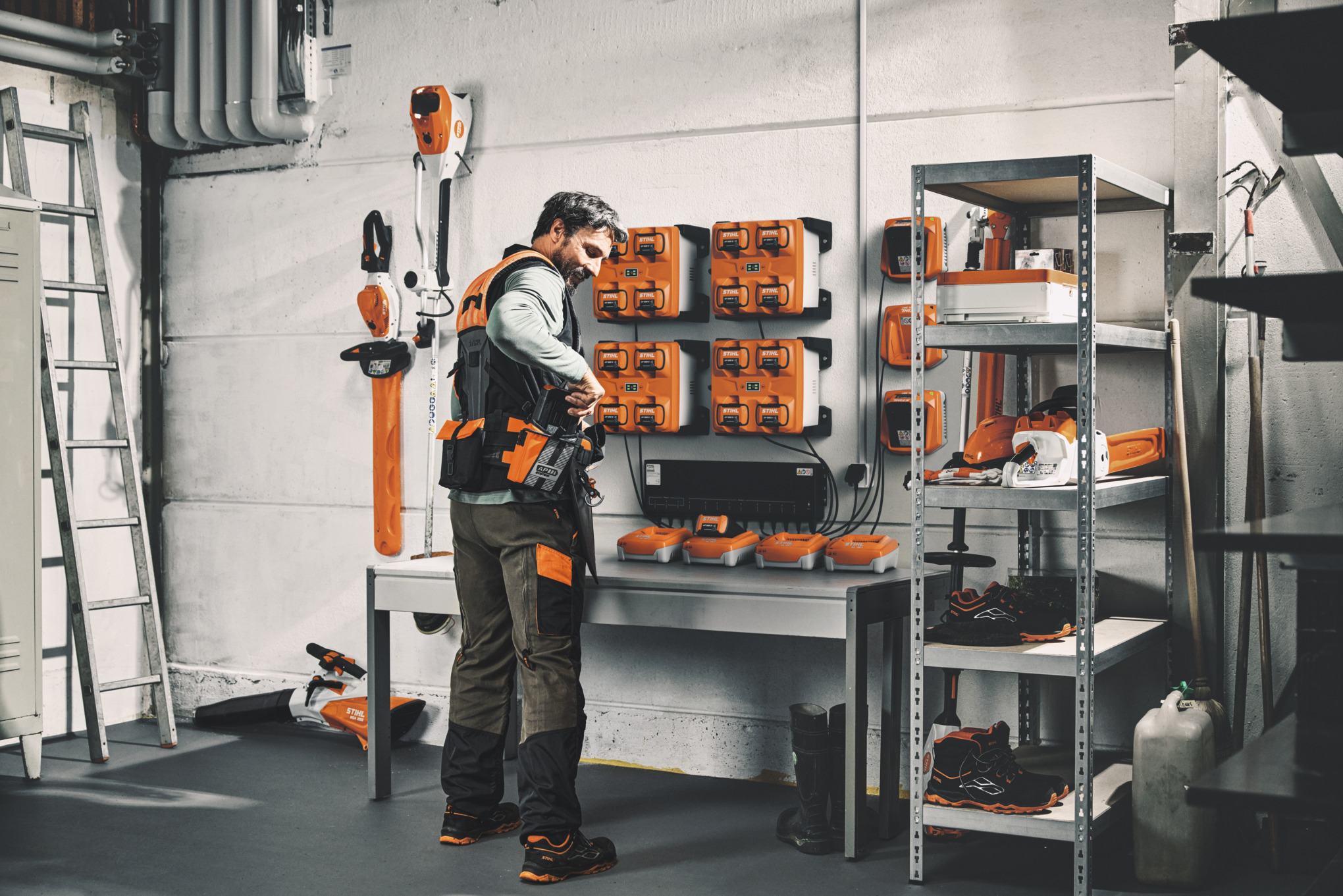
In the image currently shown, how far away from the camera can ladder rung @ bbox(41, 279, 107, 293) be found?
14.5ft

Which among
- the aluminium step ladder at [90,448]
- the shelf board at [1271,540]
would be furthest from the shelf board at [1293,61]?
the aluminium step ladder at [90,448]

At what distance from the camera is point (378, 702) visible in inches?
151

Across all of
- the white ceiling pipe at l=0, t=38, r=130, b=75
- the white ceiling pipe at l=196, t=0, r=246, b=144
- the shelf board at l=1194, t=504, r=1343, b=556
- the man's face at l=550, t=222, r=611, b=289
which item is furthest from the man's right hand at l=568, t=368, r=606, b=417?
the white ceiling pipe at l=0, t=38, r=130, b=75

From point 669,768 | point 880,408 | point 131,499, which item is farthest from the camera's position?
point 131,499

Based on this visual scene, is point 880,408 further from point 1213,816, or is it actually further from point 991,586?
point 1213,816

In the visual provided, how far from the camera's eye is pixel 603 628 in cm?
433

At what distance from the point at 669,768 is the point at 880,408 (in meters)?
1.50

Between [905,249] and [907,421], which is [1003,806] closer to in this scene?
[907,421]

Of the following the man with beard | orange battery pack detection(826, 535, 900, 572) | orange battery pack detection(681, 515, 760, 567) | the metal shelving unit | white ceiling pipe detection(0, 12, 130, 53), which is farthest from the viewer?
white ceiling pipe detection(0, 12, 130, 53)

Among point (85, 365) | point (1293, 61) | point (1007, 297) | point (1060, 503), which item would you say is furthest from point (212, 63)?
point (1293, 61)

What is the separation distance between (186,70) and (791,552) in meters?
3.27

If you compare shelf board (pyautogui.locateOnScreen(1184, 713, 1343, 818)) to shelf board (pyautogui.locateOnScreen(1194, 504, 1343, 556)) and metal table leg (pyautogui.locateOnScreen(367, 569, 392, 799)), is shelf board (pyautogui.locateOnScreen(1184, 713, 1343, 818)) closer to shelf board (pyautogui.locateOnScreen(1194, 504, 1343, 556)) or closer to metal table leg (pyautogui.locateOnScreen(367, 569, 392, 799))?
shelf board (pyautogui.locateOnScreen(1194, 504, 1343, 556))

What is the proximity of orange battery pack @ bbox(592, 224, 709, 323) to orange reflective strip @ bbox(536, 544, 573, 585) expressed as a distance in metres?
1.15

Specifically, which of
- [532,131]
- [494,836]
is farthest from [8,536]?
[532,131]
